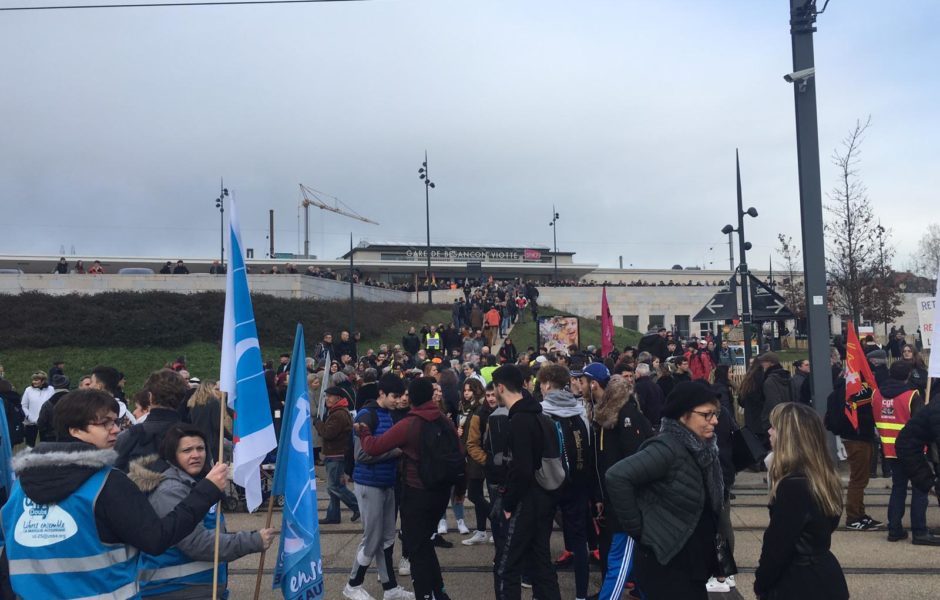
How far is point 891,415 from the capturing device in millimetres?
8469

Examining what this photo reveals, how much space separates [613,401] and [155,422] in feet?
11.2

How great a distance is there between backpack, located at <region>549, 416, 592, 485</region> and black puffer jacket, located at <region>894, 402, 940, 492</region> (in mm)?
2771

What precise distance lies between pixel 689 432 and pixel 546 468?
1.64m

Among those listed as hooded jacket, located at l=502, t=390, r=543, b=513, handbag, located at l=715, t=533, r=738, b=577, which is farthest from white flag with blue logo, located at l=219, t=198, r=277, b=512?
handbag, located at l=715, t=533, r=738, b=577

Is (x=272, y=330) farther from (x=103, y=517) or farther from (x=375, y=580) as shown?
(x=103, y=517)

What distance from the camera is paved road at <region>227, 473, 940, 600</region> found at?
6555 millimetres

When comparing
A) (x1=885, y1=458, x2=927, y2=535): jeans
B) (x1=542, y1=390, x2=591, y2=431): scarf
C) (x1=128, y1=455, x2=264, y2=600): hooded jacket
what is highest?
(x1=542, y1=390, x2=591, y2=431): scarf

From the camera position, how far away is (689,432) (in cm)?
399

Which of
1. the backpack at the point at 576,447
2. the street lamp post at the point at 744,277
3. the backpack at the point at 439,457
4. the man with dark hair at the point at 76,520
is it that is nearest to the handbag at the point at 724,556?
the backpack at the point at 576,447

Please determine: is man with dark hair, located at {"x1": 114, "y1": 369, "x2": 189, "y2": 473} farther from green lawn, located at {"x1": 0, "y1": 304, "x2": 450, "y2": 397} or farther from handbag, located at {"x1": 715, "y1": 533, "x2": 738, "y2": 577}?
green lawn, located at {"x1": 0, "y1": 304, "x2": 450, "y2": 397}

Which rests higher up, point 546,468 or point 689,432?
point 689,432

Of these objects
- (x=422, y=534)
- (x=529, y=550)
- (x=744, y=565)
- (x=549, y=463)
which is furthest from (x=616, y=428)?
(x=744, y=565)

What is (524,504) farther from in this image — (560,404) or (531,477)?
(560,404)

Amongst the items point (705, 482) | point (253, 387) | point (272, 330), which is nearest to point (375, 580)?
point (253, 387)
